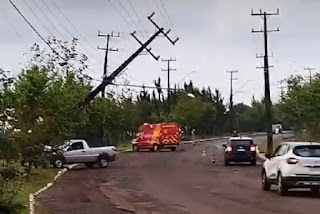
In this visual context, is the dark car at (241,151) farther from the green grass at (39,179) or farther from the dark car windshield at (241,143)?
→ the green grass at (39,179)

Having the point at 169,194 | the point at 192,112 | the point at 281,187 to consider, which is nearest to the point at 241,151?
the point at 169,194

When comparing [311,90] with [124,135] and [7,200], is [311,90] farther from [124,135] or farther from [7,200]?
[7,200]

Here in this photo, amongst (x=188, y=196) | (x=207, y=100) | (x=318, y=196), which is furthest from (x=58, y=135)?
(x=207, y=100)

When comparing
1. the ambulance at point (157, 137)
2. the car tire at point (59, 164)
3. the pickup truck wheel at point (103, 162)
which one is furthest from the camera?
the ambulance at point (157, 137)

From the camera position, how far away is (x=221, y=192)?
96.9 feet

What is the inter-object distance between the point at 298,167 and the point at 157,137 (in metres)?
50.3

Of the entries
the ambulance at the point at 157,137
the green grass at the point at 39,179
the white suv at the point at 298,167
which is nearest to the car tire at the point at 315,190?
the white suv at the point at 298,167

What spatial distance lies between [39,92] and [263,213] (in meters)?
18.6

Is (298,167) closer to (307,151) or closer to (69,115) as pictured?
(307,151)

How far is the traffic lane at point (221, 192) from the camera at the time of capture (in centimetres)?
2320

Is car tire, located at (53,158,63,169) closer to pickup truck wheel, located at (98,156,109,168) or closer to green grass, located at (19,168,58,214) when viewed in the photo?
green grass, located at (19,168,58,214)

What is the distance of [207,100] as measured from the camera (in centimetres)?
13625

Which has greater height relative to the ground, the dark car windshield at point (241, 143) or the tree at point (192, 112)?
the tree at point (192, 112)

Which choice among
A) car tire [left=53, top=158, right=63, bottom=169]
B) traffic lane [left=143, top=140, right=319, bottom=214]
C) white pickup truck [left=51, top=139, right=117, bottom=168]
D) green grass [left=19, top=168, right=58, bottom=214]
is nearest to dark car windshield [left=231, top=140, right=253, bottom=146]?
traffic lane [left=143, top=140, right=319, bottom=214]
